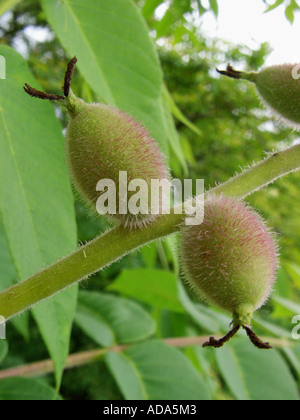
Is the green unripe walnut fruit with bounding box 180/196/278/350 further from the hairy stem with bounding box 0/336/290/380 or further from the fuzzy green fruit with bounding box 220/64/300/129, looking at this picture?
the hairy stem with bounding box 0/336/290/380

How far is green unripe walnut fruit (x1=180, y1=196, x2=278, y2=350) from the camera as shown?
33.4 inches

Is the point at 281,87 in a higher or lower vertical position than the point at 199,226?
higher

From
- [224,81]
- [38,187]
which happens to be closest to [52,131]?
[38,187]

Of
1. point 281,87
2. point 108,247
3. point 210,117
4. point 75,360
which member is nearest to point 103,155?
point 108,247

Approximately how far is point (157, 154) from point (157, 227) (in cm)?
15

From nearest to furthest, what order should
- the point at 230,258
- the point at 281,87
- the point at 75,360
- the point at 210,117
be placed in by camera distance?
the point at 230,258
the point at 281,87
the point at 75,360
the point at 210,117

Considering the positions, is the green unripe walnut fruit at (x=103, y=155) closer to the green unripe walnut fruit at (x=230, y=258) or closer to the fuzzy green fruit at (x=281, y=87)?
the green unripe walnut fruit at (x=230, y=258)

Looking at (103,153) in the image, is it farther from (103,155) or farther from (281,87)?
(281,87)

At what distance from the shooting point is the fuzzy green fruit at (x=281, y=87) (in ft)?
3.40

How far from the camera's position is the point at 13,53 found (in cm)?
131

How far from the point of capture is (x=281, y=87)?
1.04 m

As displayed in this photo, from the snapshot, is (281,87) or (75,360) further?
(75,360)

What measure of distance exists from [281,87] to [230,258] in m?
0.45
